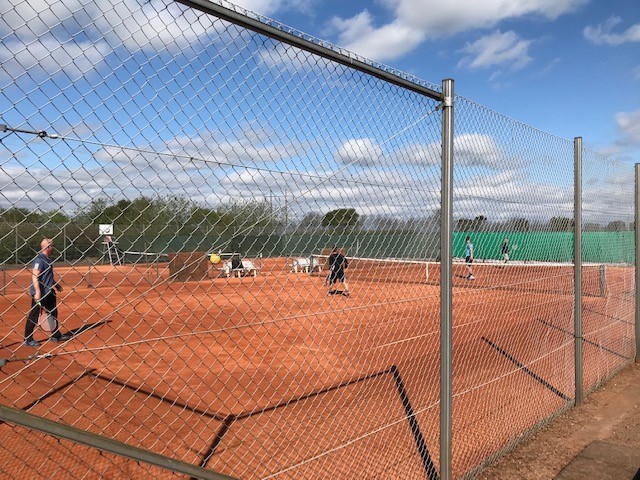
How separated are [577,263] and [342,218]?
3.48 m

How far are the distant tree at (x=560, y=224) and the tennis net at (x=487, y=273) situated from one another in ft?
1.32

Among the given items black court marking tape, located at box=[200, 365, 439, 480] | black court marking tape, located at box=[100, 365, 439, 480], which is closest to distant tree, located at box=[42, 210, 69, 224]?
black court marking tape, located at box=[100, 365, 439, 480]

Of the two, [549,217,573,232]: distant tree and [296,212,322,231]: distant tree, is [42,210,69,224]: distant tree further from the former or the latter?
[549,217,573,232]: distant tree

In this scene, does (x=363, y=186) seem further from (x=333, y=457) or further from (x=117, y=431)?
(x=117, y=431)

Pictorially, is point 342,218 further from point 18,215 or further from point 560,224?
point 560,224

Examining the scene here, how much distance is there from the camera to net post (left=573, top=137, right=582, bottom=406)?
5164 millimetres

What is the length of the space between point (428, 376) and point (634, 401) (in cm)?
229

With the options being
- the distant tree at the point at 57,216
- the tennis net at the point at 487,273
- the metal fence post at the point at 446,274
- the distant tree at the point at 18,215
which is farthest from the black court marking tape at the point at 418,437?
the distant tree at the point at 18,215

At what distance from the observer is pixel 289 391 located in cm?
593

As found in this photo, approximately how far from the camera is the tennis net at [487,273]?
3.85m

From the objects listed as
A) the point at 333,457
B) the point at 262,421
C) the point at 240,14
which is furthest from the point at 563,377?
the point at 240,14

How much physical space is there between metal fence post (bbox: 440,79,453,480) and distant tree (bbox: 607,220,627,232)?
16.2 ft

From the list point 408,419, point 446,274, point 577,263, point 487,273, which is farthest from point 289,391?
point 577,263

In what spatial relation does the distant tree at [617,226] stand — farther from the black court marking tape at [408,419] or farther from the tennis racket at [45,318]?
the tennis racket at [45,318]
